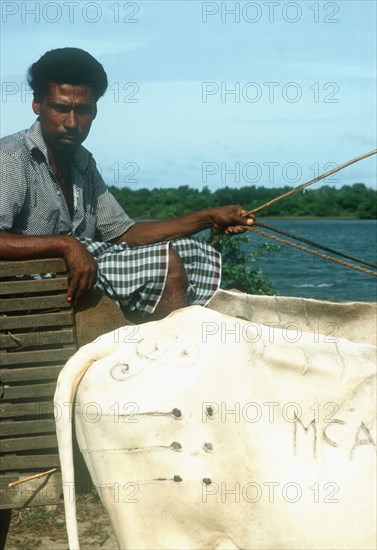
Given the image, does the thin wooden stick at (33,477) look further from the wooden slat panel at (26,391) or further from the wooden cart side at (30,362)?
the wooden slat panel at (26,391)

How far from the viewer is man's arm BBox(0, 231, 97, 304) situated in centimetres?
315

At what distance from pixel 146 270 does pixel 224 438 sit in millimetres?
791

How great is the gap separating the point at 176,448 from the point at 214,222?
4.59ft

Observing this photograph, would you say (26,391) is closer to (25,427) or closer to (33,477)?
(25,427)

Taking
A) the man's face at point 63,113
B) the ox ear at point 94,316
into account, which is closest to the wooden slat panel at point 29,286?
the ox ear at point 94,316

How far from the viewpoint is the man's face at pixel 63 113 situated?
3756mm

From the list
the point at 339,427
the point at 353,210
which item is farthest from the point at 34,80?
the point at 353,210

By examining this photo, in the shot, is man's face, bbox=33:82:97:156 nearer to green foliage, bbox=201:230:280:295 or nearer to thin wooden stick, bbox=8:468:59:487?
thin wooden stick, bbox=8:468:59:487

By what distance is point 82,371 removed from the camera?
9.59 ft

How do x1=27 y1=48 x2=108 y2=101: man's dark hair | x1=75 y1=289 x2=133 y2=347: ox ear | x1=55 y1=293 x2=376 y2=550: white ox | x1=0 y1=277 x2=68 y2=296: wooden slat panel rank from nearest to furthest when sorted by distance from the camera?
x1=55 y1=293 x2=376 y2=550: white ox, x1=0 y1=277 x2=68 y2=296: wooden slat panel, x1=75 y1=289 x2=133 y2=347: ox ear, x1=27 y1=48 x2=108 y2=101: man's dark hair

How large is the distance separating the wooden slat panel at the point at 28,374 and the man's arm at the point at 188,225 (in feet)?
3.68

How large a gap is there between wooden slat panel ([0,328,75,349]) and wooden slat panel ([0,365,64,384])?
0.09 metres

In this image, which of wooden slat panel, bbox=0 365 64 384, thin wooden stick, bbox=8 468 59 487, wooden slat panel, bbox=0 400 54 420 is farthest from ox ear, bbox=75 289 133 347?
thin wooden stick, bbox=8 468 59 487

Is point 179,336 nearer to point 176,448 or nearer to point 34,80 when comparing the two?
point 176,448
